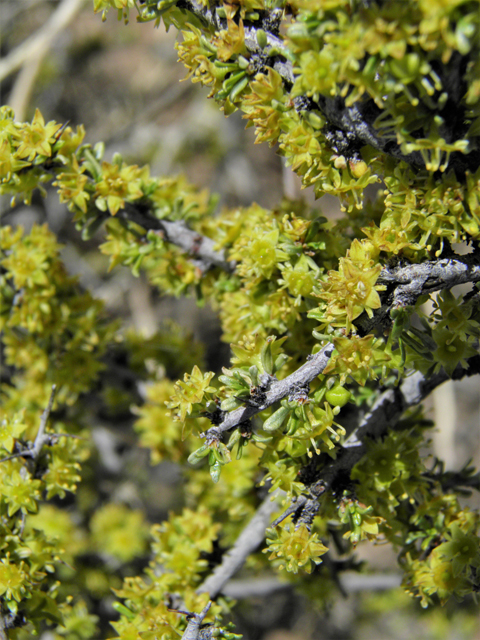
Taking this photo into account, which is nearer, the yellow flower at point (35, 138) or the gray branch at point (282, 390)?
the gray branch at point (282, 390)

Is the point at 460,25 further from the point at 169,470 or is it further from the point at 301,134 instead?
the point at 169,470

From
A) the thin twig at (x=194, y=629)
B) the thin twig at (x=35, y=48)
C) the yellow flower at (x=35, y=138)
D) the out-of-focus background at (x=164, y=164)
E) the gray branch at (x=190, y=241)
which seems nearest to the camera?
the thin twig at (x=194, y=629)

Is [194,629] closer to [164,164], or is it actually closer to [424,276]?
[424,276]

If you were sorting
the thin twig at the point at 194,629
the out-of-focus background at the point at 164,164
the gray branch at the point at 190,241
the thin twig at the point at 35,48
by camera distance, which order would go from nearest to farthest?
the thin twig at the point at 194,629 < the gray branch at the point at 190,241 < the thin twig at the point at 35,48 < the out-of-focus background at the point at 164,164

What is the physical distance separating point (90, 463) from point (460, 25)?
11.9ft

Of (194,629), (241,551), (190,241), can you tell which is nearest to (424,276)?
(190,241)

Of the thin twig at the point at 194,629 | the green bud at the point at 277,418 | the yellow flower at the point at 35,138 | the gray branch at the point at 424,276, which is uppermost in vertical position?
the yellow flower at the point at 35,138

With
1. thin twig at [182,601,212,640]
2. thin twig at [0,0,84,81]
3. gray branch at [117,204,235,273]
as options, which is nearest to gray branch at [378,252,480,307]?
gray branch at [117,204,235,273]

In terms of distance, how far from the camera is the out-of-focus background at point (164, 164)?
384 cm

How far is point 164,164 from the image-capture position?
5.57 meters

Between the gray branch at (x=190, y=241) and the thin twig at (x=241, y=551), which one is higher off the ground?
the gray branch at (x=190, y=241)

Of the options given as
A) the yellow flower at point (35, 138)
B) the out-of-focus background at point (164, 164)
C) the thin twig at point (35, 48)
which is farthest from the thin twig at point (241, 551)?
the thin twig at point (35, 48)

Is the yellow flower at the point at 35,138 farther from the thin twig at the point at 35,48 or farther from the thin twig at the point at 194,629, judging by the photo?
the thin twig at the point at 35,48

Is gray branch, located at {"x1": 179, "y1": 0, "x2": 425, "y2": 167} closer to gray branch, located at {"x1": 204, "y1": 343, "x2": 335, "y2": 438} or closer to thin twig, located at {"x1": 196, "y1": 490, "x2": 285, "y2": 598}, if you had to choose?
gray branch, located at {"x1": 204, "y1": 343, "x2": 335, "y2": 438}
